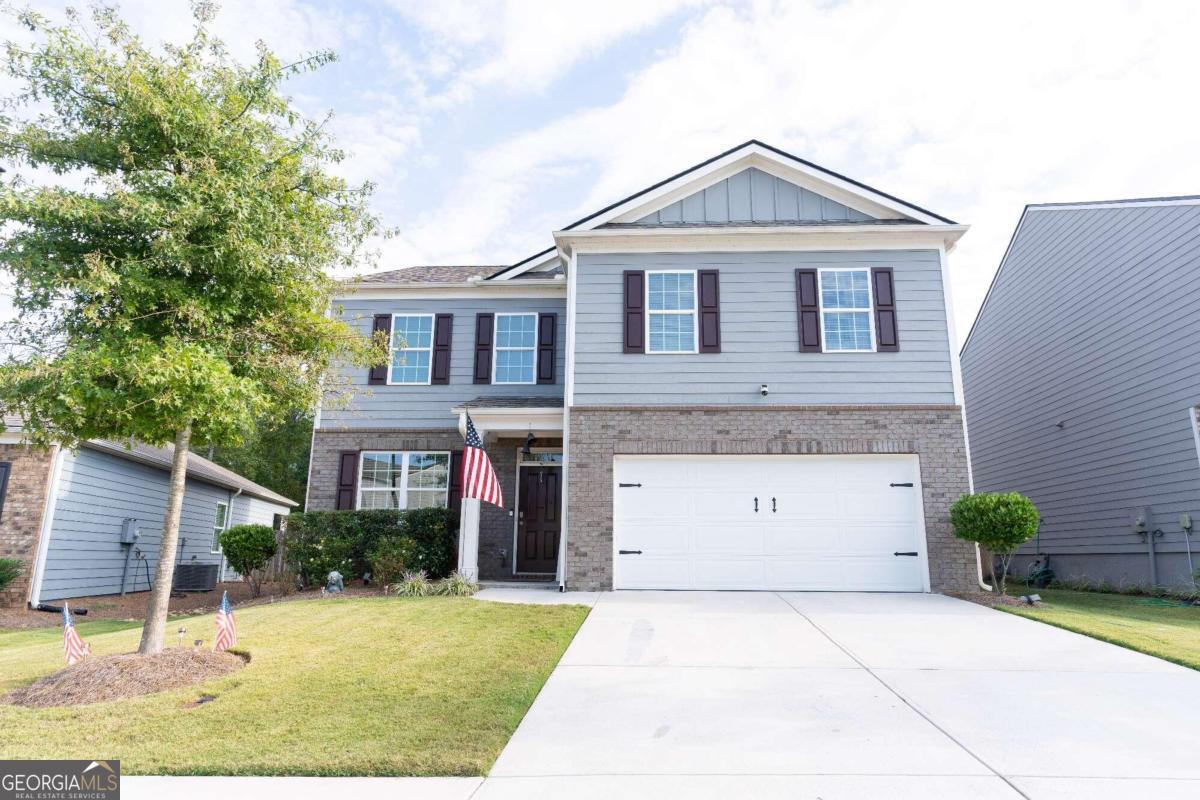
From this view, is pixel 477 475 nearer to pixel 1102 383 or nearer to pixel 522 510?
pixel 522 510

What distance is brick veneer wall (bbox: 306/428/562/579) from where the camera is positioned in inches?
515

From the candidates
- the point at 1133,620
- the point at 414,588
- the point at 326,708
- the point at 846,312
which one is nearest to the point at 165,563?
the point at 326,708

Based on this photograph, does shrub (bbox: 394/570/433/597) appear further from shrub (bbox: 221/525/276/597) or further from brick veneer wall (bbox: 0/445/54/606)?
brick veneer wall (bbox: 0/445/54/606)

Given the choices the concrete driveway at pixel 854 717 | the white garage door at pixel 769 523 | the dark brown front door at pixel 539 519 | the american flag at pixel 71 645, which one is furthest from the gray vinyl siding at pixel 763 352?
the american flag at pixel 71 645

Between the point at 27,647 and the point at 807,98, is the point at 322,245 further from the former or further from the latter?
the point at 807,98

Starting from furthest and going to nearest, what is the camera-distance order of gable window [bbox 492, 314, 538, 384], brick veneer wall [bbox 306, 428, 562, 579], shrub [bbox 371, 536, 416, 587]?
gable window [bbox 492, 314, 538, 384]
brick veneer wall [bbox 306, 428, 562, 579]
shrub [bbox 371, 536, 416, 587]

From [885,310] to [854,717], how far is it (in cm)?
825

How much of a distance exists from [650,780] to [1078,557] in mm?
14367

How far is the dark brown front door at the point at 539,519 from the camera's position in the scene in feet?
42.9

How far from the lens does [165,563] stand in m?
6.16

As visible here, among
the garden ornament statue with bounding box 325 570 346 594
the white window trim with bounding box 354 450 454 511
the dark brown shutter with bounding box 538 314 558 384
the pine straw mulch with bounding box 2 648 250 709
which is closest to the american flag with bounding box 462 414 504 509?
the garden ornament statue with bounding box 325 570 346 594

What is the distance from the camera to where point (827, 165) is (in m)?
11.9

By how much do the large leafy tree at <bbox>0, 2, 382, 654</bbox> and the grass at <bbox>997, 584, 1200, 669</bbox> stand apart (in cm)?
811

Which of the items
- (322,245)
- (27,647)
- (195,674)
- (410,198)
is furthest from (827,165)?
(27,647)
